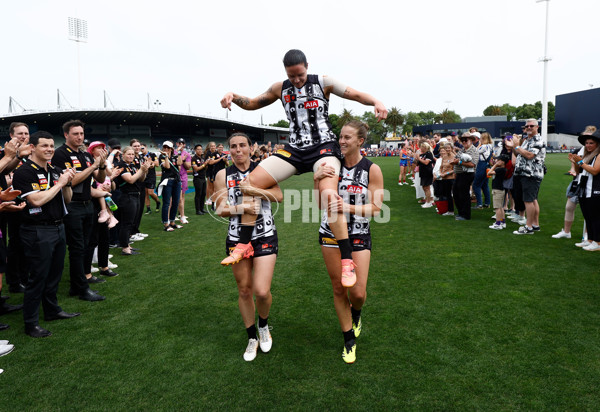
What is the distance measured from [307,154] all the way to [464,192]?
7783 millimetres

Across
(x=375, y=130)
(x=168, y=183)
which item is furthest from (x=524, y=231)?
(x=375, y=130)

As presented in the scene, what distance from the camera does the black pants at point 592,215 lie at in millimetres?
6583

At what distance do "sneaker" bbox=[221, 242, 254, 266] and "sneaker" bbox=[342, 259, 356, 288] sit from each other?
2.98 feet

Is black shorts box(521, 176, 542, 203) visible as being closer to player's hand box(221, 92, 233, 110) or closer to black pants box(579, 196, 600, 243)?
black pants box(579, 196, 600, 243)

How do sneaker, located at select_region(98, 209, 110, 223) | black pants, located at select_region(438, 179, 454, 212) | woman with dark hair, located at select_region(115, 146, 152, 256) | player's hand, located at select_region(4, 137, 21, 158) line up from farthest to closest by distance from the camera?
black pants, located at select_region(438, 179, 454, 212), woman with dark hair, located at select_region(115, 146, 152, 256), sneaker, located at select_region(98, 209, 110, 223), player's hand, located at select_region(4, 137, 21, 158)

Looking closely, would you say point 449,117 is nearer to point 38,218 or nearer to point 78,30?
point 78,30

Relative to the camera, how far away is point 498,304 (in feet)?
15.1

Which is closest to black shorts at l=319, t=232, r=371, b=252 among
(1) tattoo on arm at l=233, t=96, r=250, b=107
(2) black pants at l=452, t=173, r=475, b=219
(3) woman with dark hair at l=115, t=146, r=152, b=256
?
(1) tattoo on arm at l=233, t=96, r=250, b=107

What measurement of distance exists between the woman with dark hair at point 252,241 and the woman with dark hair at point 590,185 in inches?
242

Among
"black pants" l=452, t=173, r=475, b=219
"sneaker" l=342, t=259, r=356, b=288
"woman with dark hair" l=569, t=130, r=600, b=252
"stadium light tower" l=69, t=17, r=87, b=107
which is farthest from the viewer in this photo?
"stadium light tower" l=69, t=17, r=87, b=107

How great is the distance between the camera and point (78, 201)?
5.14 metres

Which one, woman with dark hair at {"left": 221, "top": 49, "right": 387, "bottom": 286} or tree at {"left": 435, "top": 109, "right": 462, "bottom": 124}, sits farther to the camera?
tree at {"left": 435, "top": 109, "right": 462, "bottom": 124}

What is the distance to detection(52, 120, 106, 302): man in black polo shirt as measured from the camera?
16.3 feet

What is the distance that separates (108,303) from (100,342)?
1215mm
